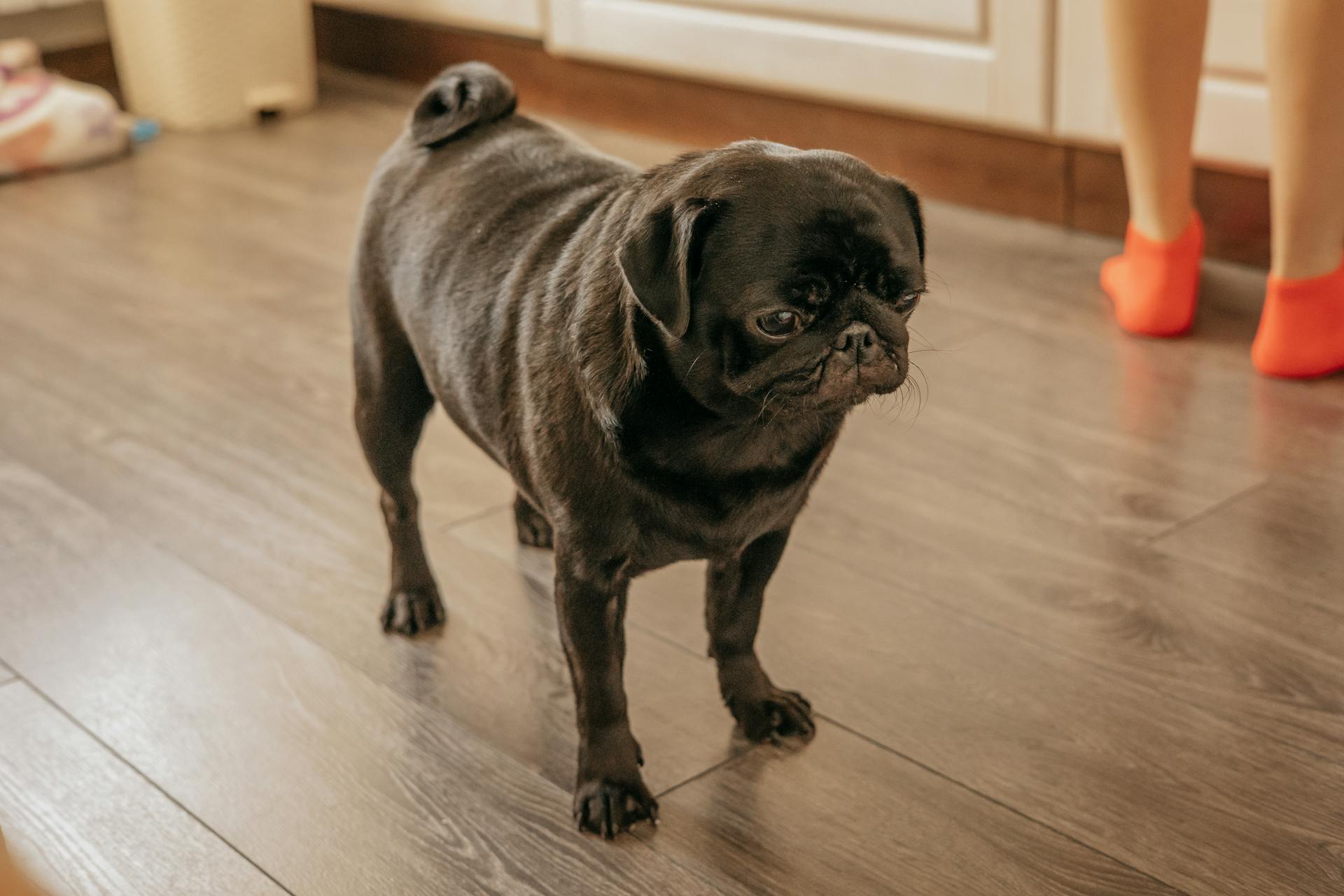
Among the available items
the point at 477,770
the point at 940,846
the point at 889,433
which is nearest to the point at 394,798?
the point at 477,770

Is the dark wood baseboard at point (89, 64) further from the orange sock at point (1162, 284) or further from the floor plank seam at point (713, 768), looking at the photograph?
the floor plank seam at point (713, 768)

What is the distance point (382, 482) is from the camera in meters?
1.51

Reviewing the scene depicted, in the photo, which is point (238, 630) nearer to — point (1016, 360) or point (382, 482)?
point (382, 482)

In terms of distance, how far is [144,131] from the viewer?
12.3 ft

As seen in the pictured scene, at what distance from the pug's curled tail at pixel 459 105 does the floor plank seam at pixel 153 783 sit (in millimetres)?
646

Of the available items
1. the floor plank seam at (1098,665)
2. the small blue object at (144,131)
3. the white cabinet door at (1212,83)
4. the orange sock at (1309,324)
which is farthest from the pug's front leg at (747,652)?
the small blue object at (144,131)

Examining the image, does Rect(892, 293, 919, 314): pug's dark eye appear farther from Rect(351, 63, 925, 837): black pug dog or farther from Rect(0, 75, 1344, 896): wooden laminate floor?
Rect(0, 75, 1344, 896): wooden laminate floor

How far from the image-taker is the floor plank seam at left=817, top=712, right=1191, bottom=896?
1.16 meters

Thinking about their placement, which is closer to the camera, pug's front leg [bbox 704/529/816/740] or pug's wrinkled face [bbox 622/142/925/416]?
pug's wrinkled face [bbox 622/142/925/416]

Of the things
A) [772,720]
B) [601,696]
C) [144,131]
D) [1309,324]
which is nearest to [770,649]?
[772,720]

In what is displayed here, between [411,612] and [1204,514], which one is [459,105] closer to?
[411,612]

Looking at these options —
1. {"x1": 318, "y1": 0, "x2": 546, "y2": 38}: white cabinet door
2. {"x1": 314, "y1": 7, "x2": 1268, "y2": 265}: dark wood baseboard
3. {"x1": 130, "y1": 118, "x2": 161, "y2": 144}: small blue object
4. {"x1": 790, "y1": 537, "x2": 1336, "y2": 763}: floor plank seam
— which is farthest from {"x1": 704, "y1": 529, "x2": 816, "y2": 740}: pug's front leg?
{"x1": 130, "y1": 118, "x2": 161, "y2": 144}: small blue object

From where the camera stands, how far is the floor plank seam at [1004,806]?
45.7 inches

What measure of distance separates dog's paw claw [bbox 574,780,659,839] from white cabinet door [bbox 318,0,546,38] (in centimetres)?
260
